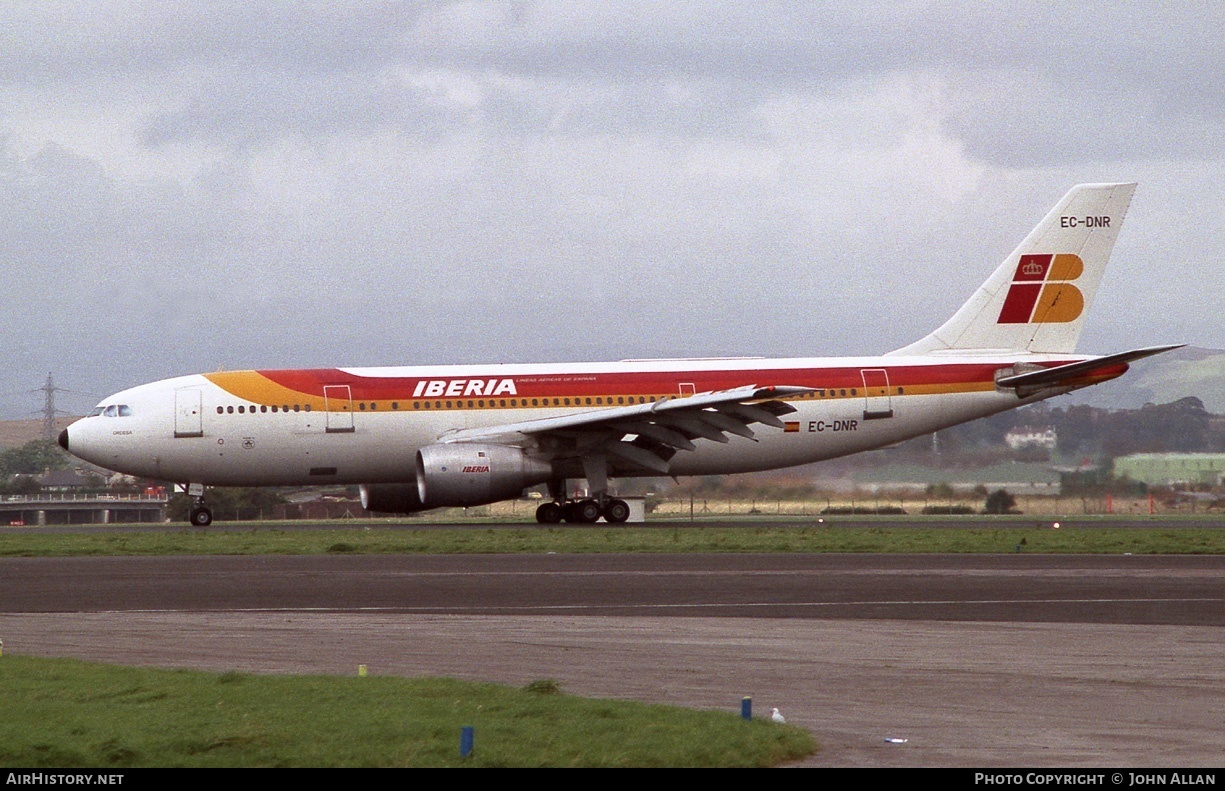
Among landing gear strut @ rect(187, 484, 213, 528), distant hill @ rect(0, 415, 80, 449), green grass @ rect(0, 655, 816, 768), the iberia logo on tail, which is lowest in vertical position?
green grass @ rect(0, 655, 816, 768)

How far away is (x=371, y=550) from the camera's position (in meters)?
27.8

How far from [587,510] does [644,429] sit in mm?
2853

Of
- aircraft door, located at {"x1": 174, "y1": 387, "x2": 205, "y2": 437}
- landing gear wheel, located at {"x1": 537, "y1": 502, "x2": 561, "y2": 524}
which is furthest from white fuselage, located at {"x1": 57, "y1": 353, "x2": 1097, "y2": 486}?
landing gear wheel, located at {"x1": 537, "y1": 502, "x2": 561, "y2": 524}

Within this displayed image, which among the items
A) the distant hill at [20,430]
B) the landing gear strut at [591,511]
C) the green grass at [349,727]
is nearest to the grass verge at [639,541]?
the landing gear strut at [591,511]

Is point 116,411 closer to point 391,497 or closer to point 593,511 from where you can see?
point 391,497

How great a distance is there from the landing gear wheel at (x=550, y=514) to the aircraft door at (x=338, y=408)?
16.5 ft

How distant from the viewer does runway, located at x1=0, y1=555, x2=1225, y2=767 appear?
32.9ft

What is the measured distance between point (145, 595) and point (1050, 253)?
26.7 meters

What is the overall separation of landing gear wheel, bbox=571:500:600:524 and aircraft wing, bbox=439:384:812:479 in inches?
35.4

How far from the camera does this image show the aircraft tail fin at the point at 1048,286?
1515 inches

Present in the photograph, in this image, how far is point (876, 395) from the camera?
1455 inches

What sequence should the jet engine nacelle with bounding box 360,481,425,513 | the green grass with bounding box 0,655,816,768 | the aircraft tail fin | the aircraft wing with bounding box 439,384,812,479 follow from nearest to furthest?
1. the green grass with bounding box 0,655,816,768
2. the aircraft wing with bounding box 439,384,812,479
3. the jet engine nacelle with bounding box 360,481,425,513
4. the aircraft tail fin

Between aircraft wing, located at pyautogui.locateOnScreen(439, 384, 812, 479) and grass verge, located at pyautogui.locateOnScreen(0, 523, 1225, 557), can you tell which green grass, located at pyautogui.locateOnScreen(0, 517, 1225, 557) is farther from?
aircraft wing, located at pyautogui.locateOnScreen(439, 384, 812, 479)
